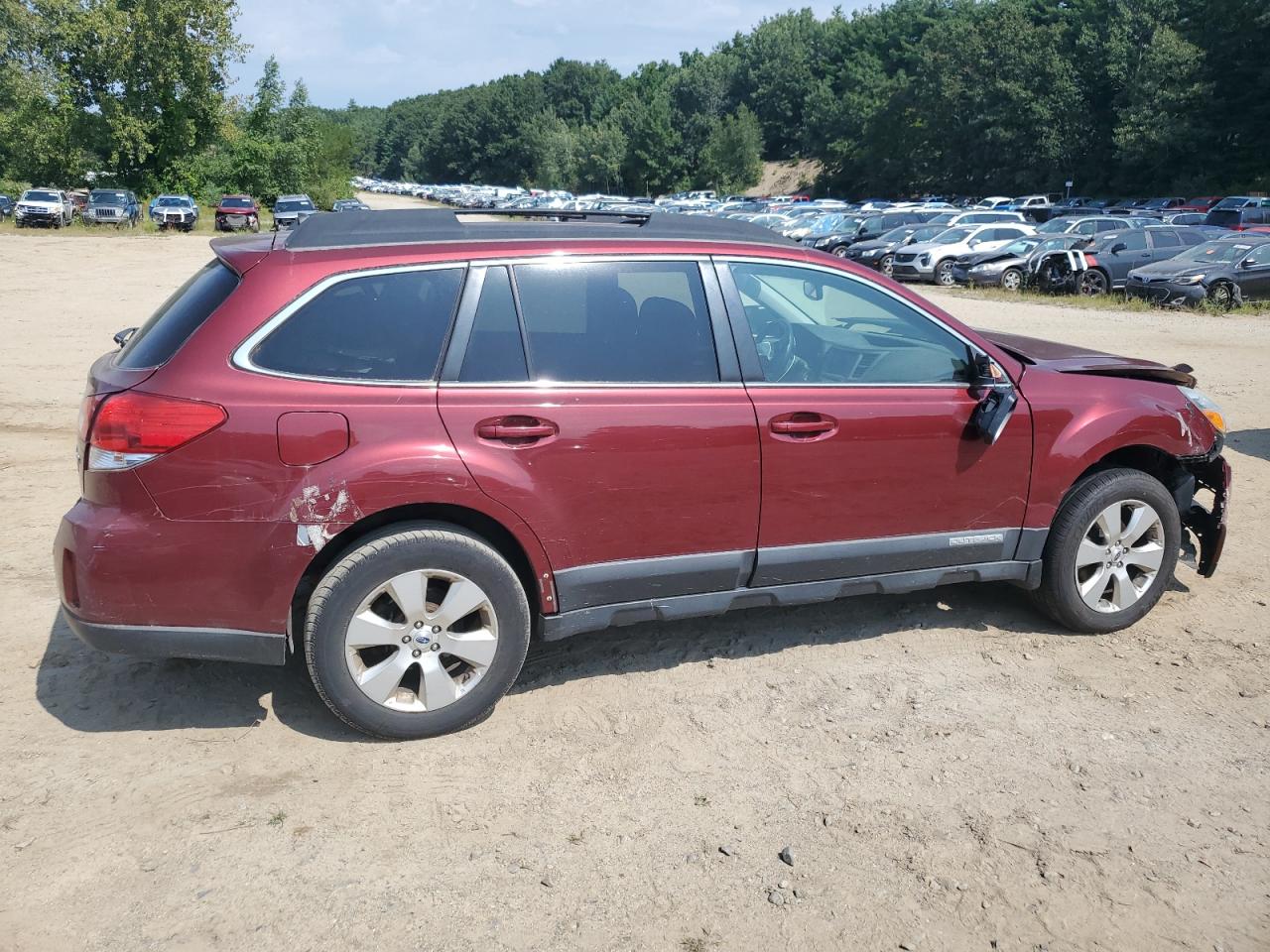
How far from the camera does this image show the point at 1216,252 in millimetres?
20656

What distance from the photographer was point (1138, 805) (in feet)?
11.8

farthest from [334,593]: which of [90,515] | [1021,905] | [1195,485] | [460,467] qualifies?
[1195,485]

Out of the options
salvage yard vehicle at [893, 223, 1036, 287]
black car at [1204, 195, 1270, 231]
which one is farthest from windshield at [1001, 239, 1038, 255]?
black car at [1204, 195, 1270, 231]

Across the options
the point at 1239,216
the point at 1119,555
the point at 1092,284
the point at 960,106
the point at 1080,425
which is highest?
the point at 960,106

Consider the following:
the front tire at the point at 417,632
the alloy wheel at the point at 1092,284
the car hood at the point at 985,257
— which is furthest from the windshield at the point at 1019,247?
the front tire at the point at 417,632

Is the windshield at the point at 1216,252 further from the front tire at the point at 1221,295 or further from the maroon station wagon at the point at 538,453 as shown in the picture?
the maroon station wagon at the point at 538,453

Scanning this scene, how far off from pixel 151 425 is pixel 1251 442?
27.3 ft

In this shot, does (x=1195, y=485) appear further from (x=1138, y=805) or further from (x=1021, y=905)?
(x=1021, y=905)

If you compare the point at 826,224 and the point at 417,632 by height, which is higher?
the point at 826,224

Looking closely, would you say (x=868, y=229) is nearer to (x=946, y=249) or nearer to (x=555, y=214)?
(x=946, y=249)

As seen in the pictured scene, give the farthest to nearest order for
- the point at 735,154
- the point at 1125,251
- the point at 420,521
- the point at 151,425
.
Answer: the point at 735,154 → the point at 1125,251 → the point at 420,521 → the point at 151,425

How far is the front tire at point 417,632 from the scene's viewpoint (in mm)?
3760

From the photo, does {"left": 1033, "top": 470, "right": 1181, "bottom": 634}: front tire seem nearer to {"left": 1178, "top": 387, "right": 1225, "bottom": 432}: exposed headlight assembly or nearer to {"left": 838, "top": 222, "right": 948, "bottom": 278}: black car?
{"left": 1178, "top": 387, "right": 1225, "bottom": 432}: exposed headlight assembly

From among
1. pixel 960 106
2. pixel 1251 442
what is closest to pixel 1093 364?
pixel 1251 442
